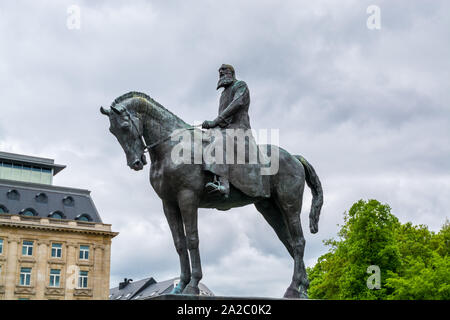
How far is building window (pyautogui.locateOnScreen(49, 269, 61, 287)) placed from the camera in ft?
226

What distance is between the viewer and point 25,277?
67.8 m

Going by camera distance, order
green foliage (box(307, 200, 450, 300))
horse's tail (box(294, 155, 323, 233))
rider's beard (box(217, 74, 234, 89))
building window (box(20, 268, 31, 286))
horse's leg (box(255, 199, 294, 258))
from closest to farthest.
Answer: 1. rider's beard (box(217, 74, 234, 89))
2. horse's leg (box(255, 199, 294, 258))
3. horse's tail (box(294, 155, 323, 233))
4. green foliage (box(307, 200, 450, 300))
5. building window (box(20, 268, 31, 286))

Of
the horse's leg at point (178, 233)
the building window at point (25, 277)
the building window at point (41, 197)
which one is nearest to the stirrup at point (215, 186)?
the horse's leg at point (178, 233)

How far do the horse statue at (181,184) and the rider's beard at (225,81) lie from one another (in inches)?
50.4

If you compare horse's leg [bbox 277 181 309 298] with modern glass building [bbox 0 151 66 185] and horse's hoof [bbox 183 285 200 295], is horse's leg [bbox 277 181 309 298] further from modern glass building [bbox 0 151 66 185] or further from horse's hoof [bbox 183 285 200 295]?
modern glass building [bbox 0 151 66 185]

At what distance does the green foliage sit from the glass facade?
46510 mm

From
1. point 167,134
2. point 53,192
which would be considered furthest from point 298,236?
point 53,192

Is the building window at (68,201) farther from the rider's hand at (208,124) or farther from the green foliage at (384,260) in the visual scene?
the rider's hand at (208,124)

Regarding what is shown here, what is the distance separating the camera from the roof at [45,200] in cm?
7181

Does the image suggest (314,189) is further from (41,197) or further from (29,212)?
(41,197)

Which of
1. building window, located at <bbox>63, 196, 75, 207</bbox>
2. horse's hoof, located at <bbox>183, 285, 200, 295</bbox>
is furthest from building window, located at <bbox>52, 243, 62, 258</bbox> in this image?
horse's hoof, located at <bbox>183, 285, 200, 295</bbox>

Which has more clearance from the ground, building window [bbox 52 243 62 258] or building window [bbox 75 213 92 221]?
building window [bbox 75 213 92 221]

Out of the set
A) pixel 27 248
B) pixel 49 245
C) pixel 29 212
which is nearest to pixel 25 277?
pixel 27 248

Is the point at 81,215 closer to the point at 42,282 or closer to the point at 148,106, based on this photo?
the point at 42,282
